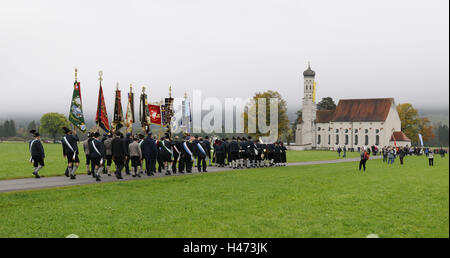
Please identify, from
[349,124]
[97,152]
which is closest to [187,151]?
[97,152]

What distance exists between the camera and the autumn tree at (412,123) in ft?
332

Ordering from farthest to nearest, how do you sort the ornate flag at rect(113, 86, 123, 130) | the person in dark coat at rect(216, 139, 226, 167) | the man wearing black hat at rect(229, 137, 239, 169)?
1. the person in dark coat at rect(216, 139, 226, 167)
2. the man wearing black hat at rect(229, 137, 239, 169)
3. the ornate flag at rect(113, 86, 123, 130)

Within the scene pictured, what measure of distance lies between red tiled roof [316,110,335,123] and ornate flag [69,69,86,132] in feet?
313

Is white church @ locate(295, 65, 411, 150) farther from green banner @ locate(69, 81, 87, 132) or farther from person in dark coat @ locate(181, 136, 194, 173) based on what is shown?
green banner @ locate(69, 81, 87, 132)

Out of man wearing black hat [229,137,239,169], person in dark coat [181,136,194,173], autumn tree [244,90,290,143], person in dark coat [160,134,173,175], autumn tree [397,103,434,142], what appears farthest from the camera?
autumn tree [397,103,434,142]

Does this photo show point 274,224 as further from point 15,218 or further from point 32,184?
point 32,184

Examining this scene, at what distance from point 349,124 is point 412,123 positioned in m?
16.4

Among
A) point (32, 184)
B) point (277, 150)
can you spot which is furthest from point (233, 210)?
point (277, 150)

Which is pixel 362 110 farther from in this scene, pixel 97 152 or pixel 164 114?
pixel 97 152

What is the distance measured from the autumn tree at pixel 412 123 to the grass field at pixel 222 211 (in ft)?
313

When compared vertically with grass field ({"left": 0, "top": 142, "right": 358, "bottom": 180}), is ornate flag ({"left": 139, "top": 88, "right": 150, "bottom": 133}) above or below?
above

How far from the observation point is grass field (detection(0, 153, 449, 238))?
8.03 m

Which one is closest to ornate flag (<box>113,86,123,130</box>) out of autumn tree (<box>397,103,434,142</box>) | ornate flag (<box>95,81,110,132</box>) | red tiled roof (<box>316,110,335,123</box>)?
ornate flag (<box>95,81,110,132</box>)
